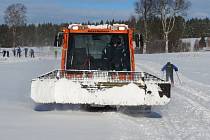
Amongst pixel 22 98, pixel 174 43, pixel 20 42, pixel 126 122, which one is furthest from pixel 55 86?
pixel 20 42

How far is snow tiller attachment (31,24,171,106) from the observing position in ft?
34.0

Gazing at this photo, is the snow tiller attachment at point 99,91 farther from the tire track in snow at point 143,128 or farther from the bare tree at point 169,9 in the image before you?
the bare tree at point 169,9

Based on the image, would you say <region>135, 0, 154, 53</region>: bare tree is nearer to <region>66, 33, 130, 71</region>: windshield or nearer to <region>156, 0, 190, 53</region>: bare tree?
<region>156, 0, 190, 53</region>: bare tree

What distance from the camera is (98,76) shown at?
1093cm

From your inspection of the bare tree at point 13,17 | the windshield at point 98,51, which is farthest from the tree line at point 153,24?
the windshield at point 98,51

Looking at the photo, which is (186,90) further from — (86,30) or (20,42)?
(20,42)

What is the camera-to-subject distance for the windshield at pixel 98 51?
12266mm

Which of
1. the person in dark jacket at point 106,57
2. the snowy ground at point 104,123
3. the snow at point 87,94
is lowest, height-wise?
the snowy ground at point 104,123

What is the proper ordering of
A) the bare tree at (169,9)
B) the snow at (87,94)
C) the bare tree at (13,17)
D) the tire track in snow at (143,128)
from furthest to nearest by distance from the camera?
the bare tree at (13,17) → the bare tree at (169,9) → the snow at (87,94) → the tire track in snow at (143,128)

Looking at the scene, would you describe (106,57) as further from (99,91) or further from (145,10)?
(145,10)

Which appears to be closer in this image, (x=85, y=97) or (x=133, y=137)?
(x=133, y=137)

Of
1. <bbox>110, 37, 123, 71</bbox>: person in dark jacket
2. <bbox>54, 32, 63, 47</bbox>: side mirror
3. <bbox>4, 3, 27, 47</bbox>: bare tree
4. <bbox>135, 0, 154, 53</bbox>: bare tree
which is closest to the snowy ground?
<bbox>110, 37, 123, 71</bbox>: person in dark jacket

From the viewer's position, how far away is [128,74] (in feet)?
36.5

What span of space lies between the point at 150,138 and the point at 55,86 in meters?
3.11
